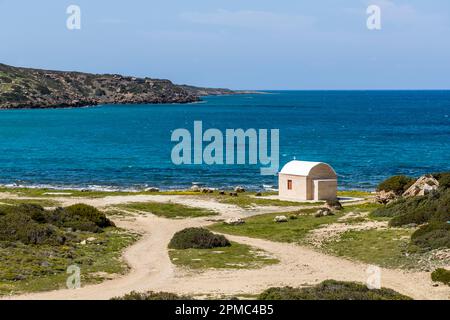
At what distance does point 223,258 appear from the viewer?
3450 cm

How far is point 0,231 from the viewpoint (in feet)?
119

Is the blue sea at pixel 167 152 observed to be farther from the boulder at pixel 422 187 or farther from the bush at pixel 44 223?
the bush at pixel 44 223

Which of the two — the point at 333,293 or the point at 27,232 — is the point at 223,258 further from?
the point at 333,293

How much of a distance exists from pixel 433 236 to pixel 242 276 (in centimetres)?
1036

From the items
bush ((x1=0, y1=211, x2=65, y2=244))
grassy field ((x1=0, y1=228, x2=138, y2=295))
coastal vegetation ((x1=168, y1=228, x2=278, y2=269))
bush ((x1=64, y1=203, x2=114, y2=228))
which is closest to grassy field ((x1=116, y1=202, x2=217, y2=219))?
bush ((x1=64, y1=203, x2=114, y2=228))

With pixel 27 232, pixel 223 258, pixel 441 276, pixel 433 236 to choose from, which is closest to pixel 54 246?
pixel 27 232

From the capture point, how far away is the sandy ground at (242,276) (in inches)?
1070

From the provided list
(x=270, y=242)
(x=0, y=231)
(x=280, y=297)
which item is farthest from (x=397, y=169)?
(x=280, y=297)

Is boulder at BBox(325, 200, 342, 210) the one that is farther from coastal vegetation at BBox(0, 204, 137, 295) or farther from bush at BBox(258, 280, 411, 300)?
bush at BBox(258, 280, 411, 300)

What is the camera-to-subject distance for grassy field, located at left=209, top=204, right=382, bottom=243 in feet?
135

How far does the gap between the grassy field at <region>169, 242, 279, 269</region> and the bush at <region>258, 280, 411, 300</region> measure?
6.84 meters

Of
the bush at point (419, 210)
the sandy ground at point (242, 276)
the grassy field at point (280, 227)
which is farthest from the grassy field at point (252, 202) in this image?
the sandy ground at point (242, 276)

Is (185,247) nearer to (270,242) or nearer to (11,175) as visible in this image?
(270,242)

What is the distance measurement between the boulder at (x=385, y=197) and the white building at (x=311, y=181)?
4335 mm
